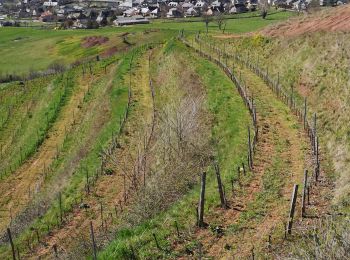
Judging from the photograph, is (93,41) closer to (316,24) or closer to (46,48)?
(46,48)

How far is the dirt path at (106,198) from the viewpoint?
23.8 m

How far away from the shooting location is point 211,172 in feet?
82.2

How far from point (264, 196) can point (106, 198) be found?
1080cm

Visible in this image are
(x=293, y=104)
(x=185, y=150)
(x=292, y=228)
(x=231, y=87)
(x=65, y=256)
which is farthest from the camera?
(x=231, y=87)

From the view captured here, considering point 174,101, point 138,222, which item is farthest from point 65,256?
point 174,101

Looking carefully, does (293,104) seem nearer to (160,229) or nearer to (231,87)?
(231,87)

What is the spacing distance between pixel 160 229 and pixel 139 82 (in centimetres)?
3332

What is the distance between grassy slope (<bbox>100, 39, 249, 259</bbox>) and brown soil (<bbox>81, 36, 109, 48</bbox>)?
181 feet

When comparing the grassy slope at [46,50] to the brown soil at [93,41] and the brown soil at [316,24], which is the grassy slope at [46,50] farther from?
the brown soil at [316,24]

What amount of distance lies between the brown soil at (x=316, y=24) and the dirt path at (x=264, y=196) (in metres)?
16.4

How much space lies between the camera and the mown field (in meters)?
18.7

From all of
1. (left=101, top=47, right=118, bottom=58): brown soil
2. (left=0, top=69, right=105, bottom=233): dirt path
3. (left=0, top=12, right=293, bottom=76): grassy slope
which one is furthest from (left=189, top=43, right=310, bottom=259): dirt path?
(left=0, top=12, right=293, bottom=76): grassy slope

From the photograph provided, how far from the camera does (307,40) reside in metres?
42.8

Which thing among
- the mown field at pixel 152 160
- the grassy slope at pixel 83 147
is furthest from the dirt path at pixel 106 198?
the grassy slope at pixel 83 147
